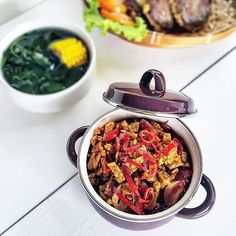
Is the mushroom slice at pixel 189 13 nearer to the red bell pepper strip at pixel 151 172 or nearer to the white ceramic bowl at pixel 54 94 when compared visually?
the white ceramic bowl at pixel 54 94

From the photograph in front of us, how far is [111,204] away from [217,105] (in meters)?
0.37

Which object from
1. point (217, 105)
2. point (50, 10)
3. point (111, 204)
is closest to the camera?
point (111, 204)

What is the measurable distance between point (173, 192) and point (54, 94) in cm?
31

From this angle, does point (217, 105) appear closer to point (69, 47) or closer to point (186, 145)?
point (186, 145)

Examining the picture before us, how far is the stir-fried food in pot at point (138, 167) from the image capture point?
2.22ft

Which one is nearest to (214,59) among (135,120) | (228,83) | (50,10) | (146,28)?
(228,83)

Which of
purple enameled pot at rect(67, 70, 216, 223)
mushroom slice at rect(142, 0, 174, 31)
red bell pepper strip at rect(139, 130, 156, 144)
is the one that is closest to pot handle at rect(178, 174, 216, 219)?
purple enameled pot at rect(67, 70, 216, 223)

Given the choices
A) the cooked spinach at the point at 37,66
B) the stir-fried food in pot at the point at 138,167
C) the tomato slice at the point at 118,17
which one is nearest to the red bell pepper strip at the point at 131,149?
the stir-fried food in pot at the point at 138,167

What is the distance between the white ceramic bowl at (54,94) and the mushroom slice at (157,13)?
6.4 inches

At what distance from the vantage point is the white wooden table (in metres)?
0.76

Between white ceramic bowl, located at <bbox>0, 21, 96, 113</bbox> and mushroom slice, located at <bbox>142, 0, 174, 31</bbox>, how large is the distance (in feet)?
0.54

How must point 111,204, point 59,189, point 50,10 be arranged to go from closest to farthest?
point 111,204 → point 59,189 → point 50,10

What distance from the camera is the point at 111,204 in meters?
0.67

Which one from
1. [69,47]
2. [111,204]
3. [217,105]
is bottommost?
[217,105]
